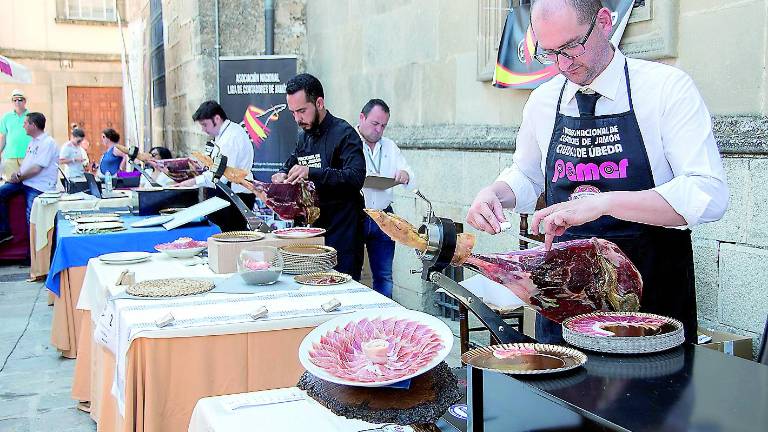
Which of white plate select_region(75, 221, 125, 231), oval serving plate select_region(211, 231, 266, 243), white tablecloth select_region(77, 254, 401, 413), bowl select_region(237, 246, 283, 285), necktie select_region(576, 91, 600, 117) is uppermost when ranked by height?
necktie select_region(576, 91, 600, 117)

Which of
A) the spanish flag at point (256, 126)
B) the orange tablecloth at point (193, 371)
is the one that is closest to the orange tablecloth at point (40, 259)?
the spanish flag at point (256, 126)

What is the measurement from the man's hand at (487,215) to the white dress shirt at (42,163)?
7989 mm

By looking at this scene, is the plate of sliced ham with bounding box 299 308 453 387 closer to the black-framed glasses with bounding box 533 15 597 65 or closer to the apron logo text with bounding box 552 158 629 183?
the apron logo text with bounding box 552 158 629 183

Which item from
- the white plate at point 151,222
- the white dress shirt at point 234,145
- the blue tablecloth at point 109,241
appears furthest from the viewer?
the white dress shirt at point 234,145

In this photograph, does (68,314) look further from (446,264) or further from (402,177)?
(446,264)

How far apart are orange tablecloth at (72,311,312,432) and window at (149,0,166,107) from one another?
33.8 feet

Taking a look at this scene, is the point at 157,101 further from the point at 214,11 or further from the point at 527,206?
the point at 527,206

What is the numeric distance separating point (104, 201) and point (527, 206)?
4723 mm

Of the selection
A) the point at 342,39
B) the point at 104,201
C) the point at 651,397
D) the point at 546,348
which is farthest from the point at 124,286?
the point at 342,39

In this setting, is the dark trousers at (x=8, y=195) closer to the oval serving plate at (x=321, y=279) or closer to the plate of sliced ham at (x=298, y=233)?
the plate of sliced ham at (x=298, y=233)

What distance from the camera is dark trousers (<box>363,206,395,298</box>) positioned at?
15.6ft

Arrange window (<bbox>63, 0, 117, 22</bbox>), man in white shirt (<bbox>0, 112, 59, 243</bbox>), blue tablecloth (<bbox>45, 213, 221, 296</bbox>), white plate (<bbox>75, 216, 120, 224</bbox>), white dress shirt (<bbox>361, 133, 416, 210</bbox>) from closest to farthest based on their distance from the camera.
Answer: blue tablecloth (<bbox>45, 213, 221, 296</bbox>) → white plate (<bbox>75, 216, 120, 224</bbox>) → white dress shirt (<bbox>361, 133, 416, 210</bbox>) → man in white shirt (<bbox>0, 112, 59, 243</bbox>) → window (<bbox>63, 0, 117, 22</bbox>)

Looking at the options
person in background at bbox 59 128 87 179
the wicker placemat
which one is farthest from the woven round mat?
person in background at bbox 59 128 87 179

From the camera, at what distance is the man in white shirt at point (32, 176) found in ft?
27.5
